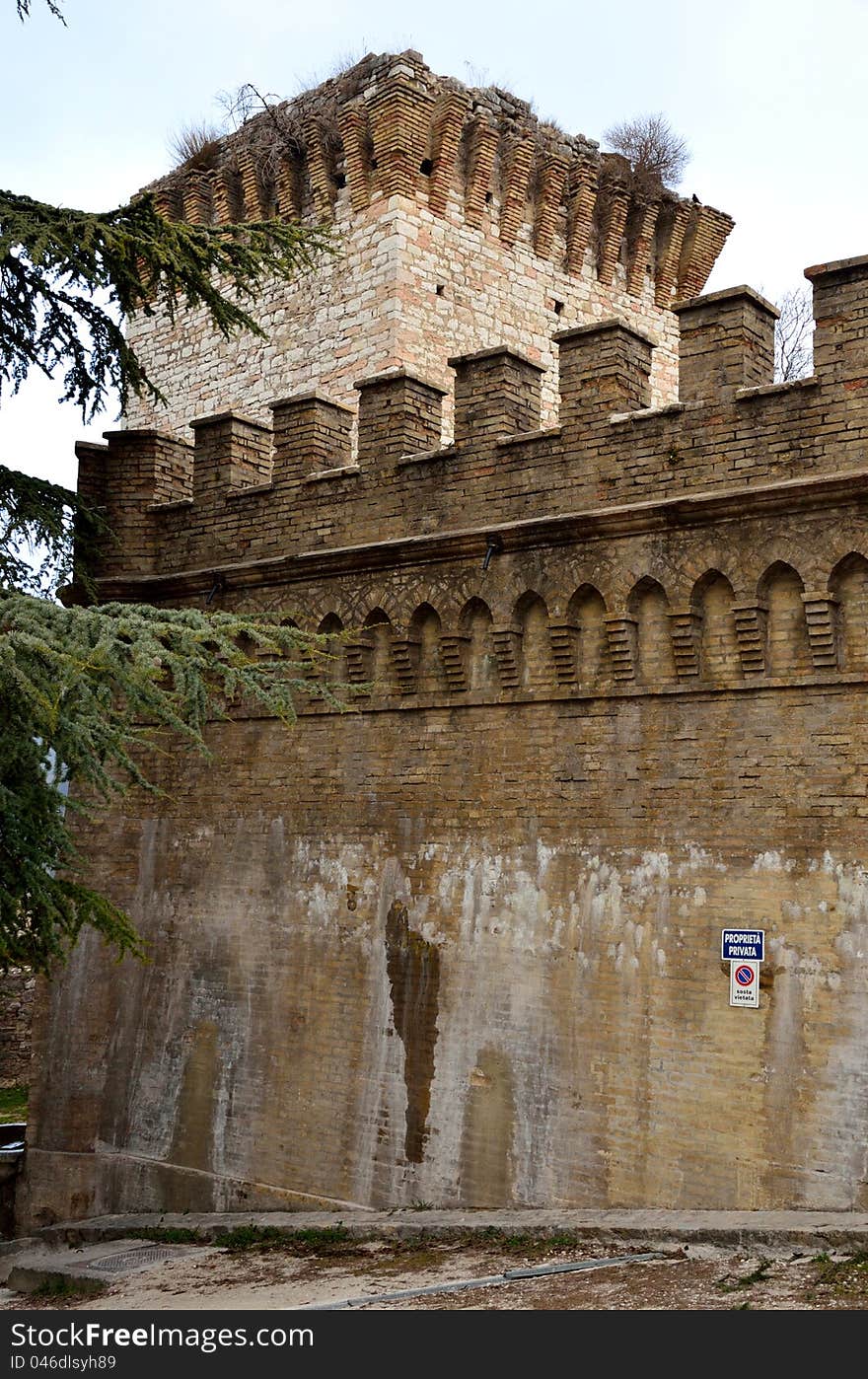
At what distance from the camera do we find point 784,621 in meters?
8.67

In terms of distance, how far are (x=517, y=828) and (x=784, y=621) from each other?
2.39 meters

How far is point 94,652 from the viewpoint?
7586 millimetres

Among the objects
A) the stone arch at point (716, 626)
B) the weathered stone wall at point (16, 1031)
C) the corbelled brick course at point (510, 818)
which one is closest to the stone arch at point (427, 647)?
the corbelled brick course at point (510, 818)

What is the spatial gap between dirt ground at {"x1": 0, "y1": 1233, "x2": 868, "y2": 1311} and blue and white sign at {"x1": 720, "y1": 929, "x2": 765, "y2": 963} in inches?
67.2

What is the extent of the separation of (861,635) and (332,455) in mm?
4914

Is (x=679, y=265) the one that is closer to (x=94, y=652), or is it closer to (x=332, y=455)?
(x=332, y=455)

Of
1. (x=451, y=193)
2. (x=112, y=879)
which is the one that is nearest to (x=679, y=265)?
(x=451, y=193)

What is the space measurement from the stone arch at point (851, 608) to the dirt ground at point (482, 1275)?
336 cm

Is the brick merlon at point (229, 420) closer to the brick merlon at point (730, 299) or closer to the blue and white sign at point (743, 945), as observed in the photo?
the brick merlon at point (730, 299)

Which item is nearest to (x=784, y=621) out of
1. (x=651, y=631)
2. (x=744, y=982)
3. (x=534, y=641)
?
(x=651, y=631)

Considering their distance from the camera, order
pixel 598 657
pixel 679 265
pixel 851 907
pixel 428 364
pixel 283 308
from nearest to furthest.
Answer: pixel 851 907 < pixel 598 657 < pixel 428 364 < pixel 283 308 < pixel 679 265

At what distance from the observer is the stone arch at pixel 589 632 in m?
9.49

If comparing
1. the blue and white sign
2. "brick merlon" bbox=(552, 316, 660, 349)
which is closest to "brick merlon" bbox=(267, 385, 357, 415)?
"brick merlon" bbox=(552, 316, 660, 349)
